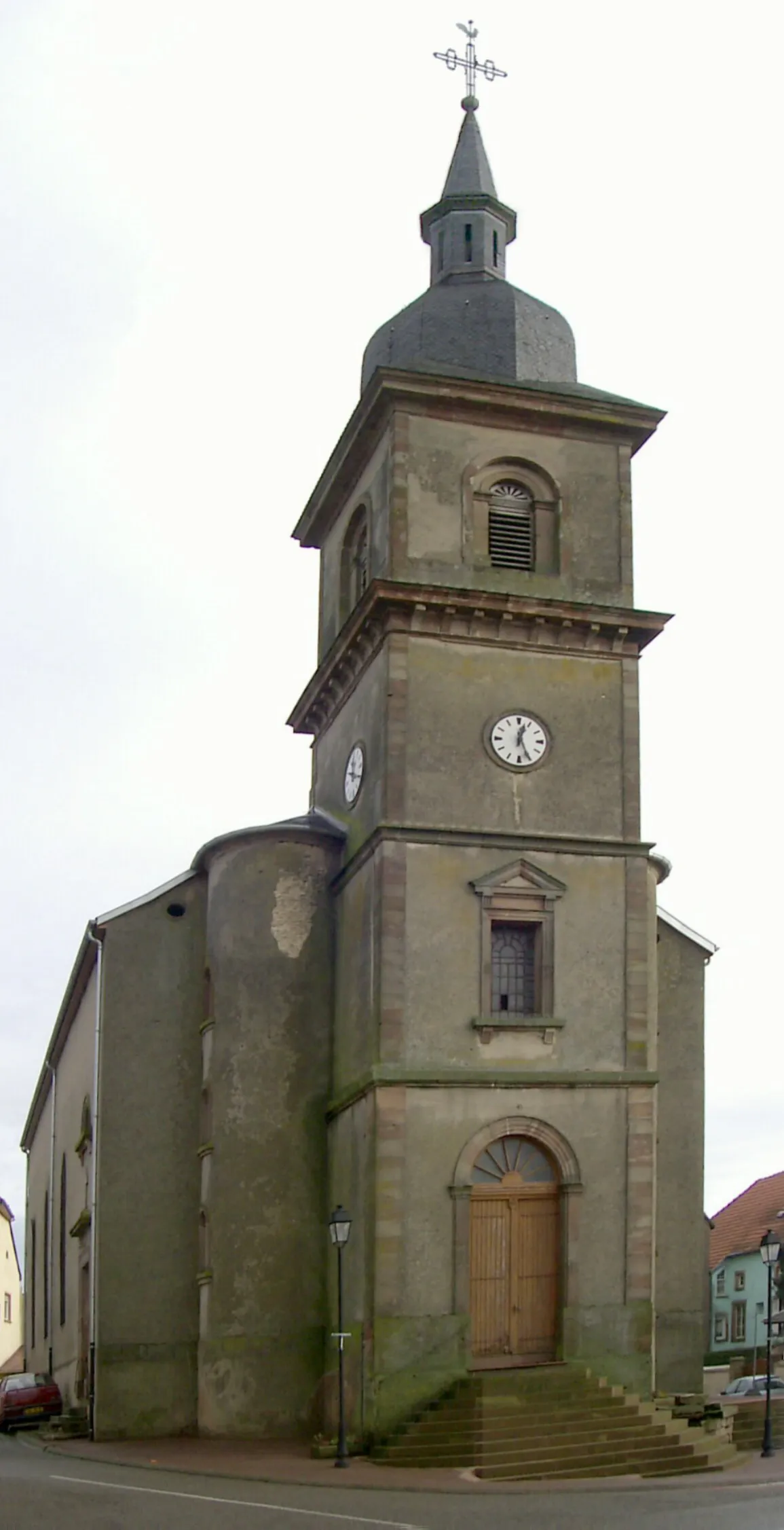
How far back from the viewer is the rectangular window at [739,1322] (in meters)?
65.3

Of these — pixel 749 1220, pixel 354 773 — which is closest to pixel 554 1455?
pixel 354 773

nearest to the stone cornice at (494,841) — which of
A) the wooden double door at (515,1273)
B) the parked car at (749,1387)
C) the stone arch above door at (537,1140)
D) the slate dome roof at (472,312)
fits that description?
the stone arch above door at (537,1140)

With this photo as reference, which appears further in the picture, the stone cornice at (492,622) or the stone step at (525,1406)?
the stone cornice at (492,622)

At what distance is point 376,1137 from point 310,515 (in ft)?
43.3

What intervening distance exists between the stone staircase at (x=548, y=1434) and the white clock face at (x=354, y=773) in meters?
9.56

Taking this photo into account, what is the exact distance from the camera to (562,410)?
30.6m

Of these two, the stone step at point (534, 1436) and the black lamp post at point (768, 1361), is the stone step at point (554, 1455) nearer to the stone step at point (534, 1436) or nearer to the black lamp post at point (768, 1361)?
the stone step at point (534, 1436)

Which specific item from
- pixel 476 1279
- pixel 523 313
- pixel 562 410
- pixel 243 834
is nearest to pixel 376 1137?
pixel 476 1279

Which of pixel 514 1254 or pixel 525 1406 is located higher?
pixel 514 1254

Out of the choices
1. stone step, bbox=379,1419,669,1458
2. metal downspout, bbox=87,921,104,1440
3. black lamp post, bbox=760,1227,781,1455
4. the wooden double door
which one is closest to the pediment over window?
the wooden double door

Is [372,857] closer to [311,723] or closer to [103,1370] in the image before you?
[311,723]

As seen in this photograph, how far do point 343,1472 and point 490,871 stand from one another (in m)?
9.09

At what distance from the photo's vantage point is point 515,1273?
90.2 ft

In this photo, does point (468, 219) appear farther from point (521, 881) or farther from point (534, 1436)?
point (534, 1436)
